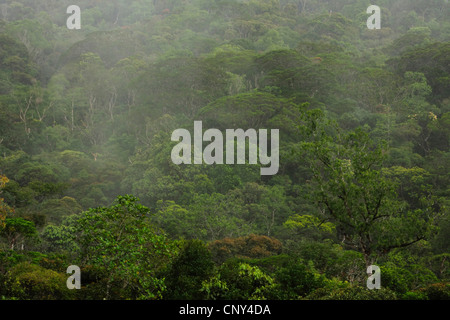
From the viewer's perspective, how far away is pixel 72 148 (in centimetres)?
3822

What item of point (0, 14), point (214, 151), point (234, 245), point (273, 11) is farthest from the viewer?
point (0, 14)

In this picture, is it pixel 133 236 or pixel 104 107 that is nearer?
pixel 133 236

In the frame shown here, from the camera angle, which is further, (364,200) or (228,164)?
(228,164)

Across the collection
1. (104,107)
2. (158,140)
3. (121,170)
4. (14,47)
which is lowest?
(121,170)

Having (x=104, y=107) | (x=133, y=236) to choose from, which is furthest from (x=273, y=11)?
(x=133, y=236)

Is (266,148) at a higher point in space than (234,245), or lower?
higher

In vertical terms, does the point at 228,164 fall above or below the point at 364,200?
above

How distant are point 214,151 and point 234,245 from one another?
1120 cm

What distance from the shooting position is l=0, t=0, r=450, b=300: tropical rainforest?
11.4m

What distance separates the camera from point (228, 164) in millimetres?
28672

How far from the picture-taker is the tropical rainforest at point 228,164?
1136 centimetres
